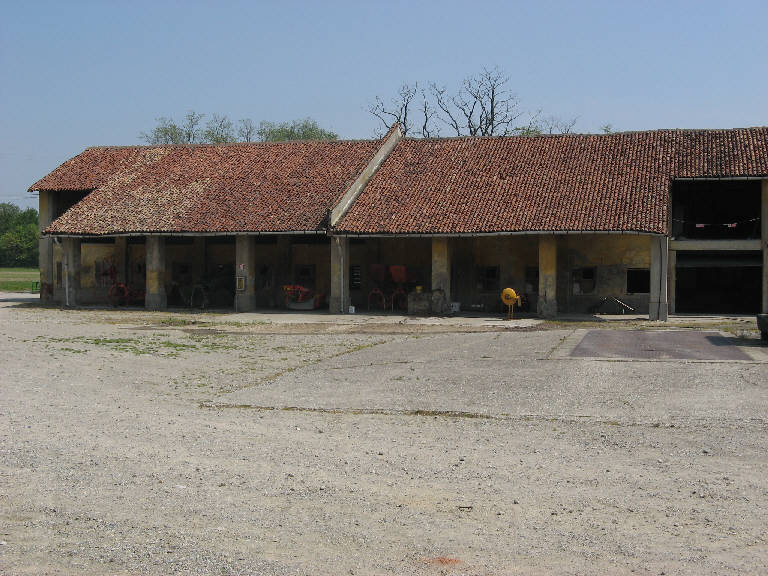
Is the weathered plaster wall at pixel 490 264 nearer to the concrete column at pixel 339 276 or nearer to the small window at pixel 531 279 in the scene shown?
the small window at pixel 531 279

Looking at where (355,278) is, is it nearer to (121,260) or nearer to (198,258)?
(198,258)

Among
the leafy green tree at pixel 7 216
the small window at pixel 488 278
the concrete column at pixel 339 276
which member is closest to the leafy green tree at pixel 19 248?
the leafy green tree at pixel 7 216

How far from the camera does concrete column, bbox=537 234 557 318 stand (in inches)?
1154

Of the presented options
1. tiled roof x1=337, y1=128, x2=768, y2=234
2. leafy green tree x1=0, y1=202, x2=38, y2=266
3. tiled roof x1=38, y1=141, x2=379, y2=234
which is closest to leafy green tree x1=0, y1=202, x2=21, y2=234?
leafy green tree x1=0, y1=202, x2=38, y2=266

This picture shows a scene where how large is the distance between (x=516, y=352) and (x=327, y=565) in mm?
13003

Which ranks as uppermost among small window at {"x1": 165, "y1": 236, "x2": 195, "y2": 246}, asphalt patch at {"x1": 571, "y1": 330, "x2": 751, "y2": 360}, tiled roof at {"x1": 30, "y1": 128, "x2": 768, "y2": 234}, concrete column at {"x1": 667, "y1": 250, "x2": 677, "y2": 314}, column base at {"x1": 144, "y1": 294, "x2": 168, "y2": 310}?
tiled roof at {"x1": 30, "y1": 128, "x2": 768, "y2": 234}

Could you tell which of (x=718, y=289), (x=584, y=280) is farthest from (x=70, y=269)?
(x=718, y=289)

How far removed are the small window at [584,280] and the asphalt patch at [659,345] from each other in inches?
298

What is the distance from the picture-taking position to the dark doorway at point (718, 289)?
115ft

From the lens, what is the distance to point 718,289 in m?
37.1

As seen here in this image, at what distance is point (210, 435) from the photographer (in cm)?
1002

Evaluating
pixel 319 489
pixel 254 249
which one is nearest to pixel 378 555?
pixel 319 489

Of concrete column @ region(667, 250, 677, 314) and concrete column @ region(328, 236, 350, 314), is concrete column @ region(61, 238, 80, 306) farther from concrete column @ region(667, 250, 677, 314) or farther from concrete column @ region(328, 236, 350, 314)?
concrete column @ region(667, 250, 677, 314)

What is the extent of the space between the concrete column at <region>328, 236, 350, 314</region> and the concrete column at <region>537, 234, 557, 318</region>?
6717mm
